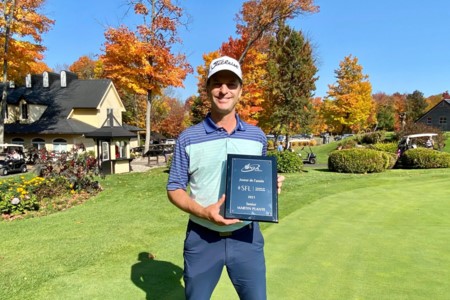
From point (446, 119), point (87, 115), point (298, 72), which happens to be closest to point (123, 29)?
point (87, 115)

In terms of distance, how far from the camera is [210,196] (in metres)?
2.31

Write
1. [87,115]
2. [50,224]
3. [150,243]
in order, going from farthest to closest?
[87,115], [50,224], [150,243]

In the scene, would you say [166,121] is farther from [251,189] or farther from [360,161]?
[251,189]

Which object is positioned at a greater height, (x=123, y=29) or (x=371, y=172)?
(x=123, y=29)

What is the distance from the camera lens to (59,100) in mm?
34562

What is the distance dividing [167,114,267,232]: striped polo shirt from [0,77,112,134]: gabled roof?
3056cm

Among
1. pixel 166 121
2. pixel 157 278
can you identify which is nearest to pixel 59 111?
pixel 166 121

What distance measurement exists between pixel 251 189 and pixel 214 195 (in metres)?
0.29

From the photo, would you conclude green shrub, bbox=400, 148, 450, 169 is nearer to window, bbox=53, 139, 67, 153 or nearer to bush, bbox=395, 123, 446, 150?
bush, bbox=395, 123, 446, 150

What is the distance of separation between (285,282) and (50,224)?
568 cm

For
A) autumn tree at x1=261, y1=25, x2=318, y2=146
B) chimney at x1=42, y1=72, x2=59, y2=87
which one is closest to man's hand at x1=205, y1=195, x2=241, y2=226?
autumn tree at x1=261, y1=25, x2=318, y2=146

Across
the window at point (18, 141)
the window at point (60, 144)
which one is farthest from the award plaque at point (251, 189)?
the window at point (18, 141)

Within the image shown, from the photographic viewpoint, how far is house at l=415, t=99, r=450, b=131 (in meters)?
58.1

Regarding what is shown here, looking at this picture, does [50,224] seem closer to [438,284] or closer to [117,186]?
[117,186]
